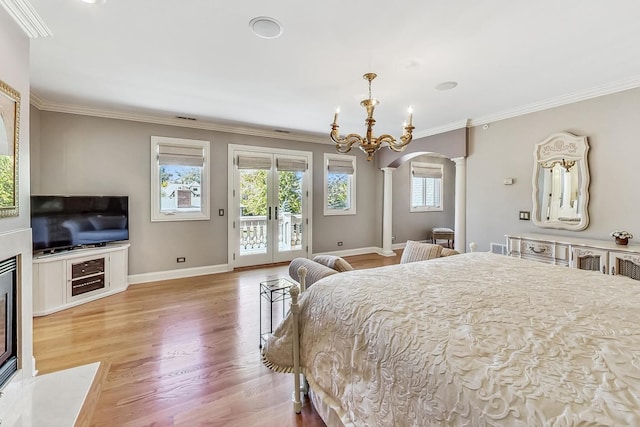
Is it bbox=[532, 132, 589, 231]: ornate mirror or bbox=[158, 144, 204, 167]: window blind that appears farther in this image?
bbox=[158, 144, 204, 167]: window blind

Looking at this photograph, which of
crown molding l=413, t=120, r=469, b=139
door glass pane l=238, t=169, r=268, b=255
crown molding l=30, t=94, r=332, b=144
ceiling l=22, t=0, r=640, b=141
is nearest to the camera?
ceiling l=22, t=0, r=640, b=141

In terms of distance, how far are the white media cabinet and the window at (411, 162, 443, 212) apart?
21.3 ft

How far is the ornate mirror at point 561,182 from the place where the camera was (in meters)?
3.44

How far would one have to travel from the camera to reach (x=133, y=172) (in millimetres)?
4363

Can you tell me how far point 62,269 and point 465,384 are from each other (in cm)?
436

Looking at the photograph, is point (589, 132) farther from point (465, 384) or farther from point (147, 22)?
point (147, 22)

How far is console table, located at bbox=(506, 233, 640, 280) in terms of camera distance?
288 centimetres

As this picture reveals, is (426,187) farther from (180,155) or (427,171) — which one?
(180,155)

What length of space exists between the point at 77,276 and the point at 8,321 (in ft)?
6.05

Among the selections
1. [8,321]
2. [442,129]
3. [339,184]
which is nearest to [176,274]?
[8,321]

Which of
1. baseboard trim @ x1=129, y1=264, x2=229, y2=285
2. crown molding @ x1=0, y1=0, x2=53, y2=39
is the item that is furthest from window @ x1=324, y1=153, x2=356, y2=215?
crown molding @ x1=0, y1=0, x2=53, y2=39

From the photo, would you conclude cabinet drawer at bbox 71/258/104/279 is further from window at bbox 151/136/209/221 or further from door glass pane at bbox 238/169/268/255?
door glass pane at bbox 238/169/268/255

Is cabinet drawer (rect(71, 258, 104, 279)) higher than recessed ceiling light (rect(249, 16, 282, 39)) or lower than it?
lower

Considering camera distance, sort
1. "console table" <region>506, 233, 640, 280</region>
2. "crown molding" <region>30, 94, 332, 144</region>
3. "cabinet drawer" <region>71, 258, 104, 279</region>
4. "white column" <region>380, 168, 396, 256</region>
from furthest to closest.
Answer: "white column" <region>380, 168, 396, 256</region>, "crown molding" <region>30, 94, 332, 144</region>, "cabinet drawer" <region>71, 258, 104, 279</region>, "console table" <region>506, 233, 640, 280</region>
